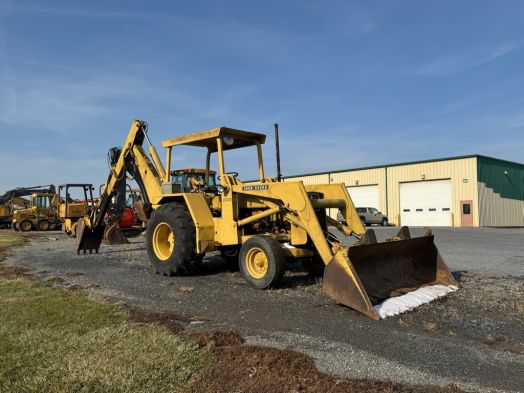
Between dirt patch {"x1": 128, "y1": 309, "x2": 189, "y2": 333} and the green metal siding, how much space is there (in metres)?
31.6

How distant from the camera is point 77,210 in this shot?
2389 centimetres

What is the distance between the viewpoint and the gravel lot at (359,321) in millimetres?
4164

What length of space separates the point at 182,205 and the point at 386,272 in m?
4.28

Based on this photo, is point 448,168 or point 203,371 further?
point 448,168

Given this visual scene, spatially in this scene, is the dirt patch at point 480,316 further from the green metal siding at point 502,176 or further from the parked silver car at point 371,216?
the parked silver car at point 371,216

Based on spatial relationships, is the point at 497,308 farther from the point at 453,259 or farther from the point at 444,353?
the point at 453,259

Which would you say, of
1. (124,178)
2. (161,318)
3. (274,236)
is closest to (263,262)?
(274,236)

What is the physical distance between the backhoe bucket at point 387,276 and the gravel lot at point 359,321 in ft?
0.71

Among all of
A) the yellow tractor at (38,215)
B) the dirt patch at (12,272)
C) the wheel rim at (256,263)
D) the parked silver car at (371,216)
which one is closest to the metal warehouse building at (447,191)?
the parked silver car at (371,216)

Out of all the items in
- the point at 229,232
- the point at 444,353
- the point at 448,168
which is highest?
the point at 448,168

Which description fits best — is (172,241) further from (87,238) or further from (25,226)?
(25,226)

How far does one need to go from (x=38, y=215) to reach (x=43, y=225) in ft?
2.40

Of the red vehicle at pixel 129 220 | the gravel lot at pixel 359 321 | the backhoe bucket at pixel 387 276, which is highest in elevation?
the red vehicle at pixel 129 220

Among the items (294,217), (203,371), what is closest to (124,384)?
(203,371)
